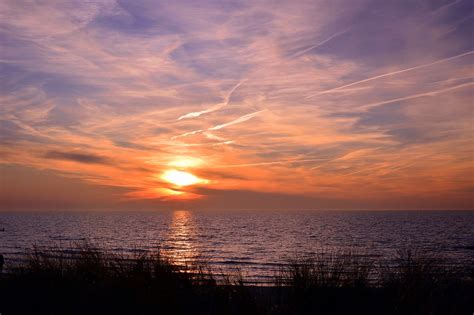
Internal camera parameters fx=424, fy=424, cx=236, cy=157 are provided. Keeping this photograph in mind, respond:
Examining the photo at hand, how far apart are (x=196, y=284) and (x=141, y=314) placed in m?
2.26

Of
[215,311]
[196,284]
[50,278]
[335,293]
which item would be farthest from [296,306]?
[50,278]

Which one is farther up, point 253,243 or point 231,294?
point 231,294

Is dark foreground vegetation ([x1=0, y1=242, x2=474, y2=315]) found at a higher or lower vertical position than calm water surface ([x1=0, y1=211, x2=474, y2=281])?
higher

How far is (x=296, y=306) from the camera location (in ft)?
32.1

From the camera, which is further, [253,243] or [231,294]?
[253,243]

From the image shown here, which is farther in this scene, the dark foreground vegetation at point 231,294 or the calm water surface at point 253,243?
the calm water surface at point 253,243

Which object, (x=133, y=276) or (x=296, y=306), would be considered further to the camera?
(x=133, y=276)

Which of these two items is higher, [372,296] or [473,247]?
[372,296]

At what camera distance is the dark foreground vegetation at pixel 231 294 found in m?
9.64

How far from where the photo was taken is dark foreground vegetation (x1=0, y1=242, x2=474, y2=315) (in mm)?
9641

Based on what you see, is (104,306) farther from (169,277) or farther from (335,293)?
(335,293)

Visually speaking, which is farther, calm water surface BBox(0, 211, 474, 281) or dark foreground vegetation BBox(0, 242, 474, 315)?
calm water surface BBox(0, 211, 474, 281)

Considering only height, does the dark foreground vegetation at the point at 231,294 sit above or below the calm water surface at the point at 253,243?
above

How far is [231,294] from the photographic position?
1027cm
